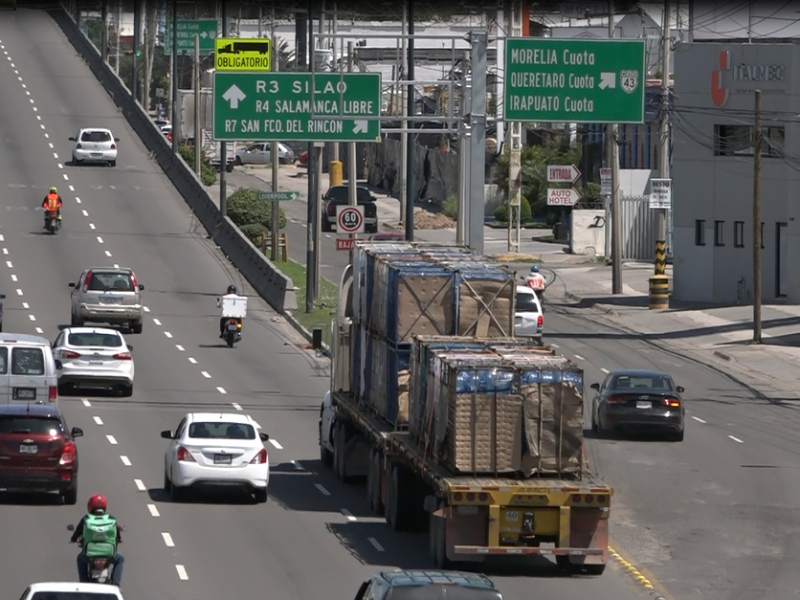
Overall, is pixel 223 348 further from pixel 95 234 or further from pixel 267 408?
pixel 95 234

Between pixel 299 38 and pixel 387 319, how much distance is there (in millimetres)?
45540

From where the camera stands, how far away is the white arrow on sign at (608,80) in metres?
35.2

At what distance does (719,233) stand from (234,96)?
74.5 ft

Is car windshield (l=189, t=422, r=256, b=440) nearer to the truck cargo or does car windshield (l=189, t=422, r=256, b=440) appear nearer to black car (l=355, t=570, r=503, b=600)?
the truck cargo

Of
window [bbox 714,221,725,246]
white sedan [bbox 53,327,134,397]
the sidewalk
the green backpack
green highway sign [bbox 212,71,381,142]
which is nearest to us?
the green backpack

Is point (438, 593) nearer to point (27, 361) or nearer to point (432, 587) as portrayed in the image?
point (432, 587)

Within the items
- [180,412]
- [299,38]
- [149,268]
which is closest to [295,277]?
[149,268]

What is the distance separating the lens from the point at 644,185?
73.1 m

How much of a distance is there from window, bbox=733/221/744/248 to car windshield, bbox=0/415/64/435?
35699 mm

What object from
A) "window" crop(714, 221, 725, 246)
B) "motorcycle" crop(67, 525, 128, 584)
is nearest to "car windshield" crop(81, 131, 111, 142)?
"window" crop(714, 221, 725, 246)

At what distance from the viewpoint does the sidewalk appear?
44.0 metres

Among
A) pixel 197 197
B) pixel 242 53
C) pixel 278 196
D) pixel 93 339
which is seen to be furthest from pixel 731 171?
pixel 93 339

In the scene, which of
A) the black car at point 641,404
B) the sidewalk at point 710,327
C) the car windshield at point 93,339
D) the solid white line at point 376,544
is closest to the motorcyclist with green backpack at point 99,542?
the solid white line at point 376,544

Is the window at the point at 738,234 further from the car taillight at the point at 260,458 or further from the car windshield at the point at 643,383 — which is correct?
the car taillight at the point at 260,458
